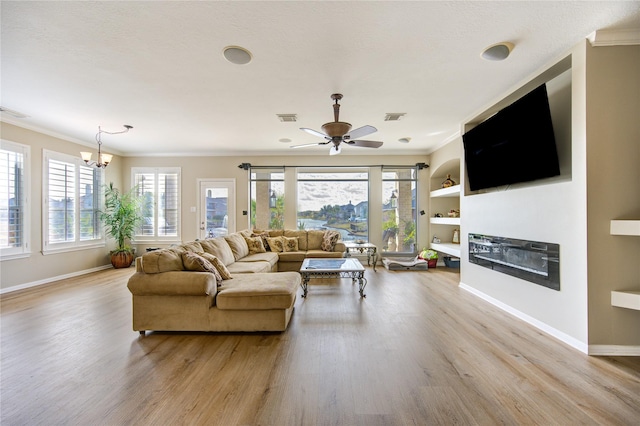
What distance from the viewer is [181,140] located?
5.71m

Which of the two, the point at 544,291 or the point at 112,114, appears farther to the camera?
the point at 112,114

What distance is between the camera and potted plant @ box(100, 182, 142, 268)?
607 cm

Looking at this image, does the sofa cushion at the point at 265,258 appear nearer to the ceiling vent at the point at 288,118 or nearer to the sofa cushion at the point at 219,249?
the sofa cushion at the point at 219,249

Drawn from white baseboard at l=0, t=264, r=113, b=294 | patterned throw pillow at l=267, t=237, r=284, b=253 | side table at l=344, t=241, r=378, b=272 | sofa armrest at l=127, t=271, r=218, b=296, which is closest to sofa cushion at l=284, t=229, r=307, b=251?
patterned throw pillow at l=267, t=237, r=284, b=253

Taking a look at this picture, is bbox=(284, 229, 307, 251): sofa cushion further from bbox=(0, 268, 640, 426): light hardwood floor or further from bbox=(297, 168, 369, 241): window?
bbox=(0, 268, 640, 426): light hardwood floor

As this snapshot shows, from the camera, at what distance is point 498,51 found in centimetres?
259

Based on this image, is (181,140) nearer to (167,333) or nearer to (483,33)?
(167,333)

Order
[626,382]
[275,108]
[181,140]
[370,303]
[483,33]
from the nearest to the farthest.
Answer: [626,382], [483,33], [370,303], [275,108], [181,140]

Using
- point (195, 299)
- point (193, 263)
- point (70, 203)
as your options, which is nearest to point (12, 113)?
point (70, 203)

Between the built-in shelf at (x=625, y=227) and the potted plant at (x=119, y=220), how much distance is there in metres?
7.76


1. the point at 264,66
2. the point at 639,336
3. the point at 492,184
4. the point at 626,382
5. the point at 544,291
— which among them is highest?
the point at 264,66

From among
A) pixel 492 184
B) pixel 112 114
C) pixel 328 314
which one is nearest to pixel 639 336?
pixel 492 184

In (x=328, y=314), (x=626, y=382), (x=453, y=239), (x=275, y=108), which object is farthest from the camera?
(x=453, y=239)

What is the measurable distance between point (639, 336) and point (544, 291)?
2.29ft
